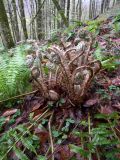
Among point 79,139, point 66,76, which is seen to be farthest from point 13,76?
point 79,139

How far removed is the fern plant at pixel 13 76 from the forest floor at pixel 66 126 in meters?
0.13

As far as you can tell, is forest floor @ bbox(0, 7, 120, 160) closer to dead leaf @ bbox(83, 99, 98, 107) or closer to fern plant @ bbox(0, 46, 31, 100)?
dead leaf @ bbox(83, 99, 98, 107)

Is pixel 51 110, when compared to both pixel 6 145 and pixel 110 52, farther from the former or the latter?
pixel 110 52

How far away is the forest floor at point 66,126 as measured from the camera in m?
1.53

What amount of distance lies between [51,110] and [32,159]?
0.46m

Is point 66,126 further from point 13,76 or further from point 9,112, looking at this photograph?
point 13,76

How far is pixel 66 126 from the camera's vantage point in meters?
1.78

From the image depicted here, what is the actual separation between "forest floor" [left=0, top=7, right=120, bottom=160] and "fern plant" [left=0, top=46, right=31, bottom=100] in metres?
0.13

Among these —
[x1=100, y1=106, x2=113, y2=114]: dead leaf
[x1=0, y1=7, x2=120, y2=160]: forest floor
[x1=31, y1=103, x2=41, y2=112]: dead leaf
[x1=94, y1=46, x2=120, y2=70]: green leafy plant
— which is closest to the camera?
[x1=0, y1=7, x2=120, y2=160]: forest floor

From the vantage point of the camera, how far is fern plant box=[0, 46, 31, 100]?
7.13 ft

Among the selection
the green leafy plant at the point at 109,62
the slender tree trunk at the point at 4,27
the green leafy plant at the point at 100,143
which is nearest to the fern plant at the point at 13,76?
the green leafy plant at the point at 109,62

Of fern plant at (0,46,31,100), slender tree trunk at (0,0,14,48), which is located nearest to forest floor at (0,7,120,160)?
fern plant at (0,46,31,100)

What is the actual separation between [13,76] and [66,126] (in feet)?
2.36

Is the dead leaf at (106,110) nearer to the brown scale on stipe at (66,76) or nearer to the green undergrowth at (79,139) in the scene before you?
the green undergrowth at (79,139)
